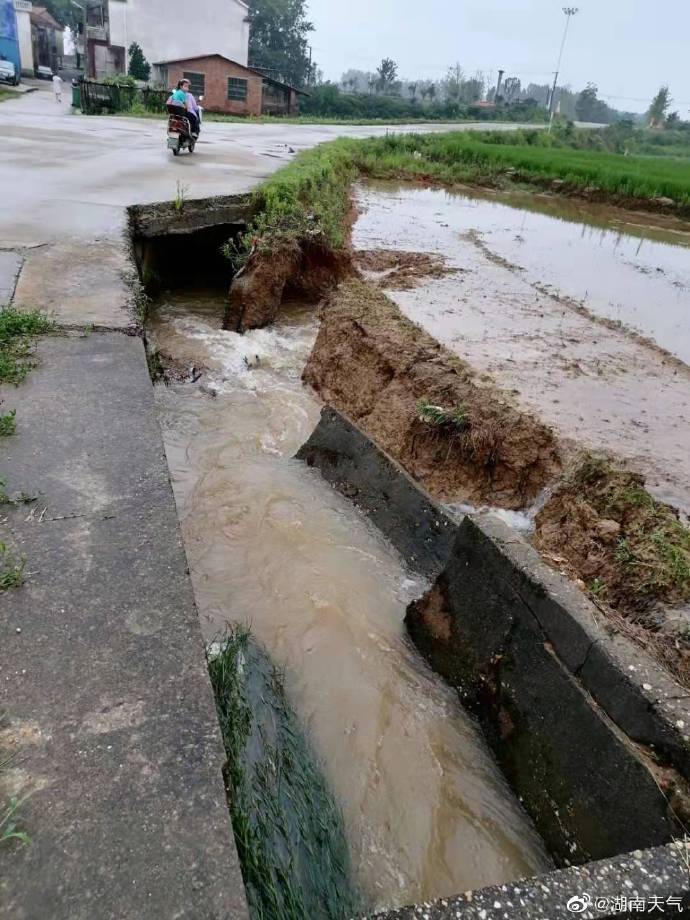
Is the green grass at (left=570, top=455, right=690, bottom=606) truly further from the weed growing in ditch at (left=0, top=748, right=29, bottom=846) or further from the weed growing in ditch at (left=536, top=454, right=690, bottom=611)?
the weed growing in ditch at (left=0, top=748, right=29, bottom=846)

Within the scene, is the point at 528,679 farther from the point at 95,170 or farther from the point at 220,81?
the point at 220,81

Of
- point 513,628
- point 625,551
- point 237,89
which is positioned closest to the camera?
point 513,628

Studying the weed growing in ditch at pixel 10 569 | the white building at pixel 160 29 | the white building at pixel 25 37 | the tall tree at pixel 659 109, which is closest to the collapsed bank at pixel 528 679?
the weed growing in ditch at pixel 10 569

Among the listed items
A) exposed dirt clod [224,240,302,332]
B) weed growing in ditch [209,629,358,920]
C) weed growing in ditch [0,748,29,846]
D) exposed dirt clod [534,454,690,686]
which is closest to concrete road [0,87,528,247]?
exposed dirt clod [224,240,302,332]

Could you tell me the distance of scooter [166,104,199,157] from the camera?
40.5 feet

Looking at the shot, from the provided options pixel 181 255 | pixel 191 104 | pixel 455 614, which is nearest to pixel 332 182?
pixel 191 104

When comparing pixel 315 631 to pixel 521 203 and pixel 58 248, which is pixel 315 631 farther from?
pixel 521 203

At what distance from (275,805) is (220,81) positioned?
37.6 meters

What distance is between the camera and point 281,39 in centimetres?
5506

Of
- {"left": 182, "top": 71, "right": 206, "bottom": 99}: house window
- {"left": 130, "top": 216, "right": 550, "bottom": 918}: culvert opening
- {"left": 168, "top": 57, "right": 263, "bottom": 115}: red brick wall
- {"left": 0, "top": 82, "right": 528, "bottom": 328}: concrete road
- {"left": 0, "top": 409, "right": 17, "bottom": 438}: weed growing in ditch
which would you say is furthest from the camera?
{"left": 182, "top": 71, "right": 206, "bottom": 99}: house window

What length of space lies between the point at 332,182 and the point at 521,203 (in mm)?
9790

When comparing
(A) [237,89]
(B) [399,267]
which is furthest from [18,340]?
(A) [237,89]

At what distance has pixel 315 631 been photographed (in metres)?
3.56

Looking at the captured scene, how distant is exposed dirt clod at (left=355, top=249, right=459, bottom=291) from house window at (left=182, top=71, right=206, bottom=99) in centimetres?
2664
